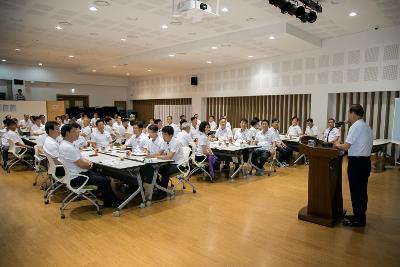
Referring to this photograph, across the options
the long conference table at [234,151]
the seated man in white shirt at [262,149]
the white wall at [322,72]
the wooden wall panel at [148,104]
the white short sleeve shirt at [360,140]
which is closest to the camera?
the white short sleeve shirt at [360,140]

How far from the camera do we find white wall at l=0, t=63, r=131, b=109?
49.0ft

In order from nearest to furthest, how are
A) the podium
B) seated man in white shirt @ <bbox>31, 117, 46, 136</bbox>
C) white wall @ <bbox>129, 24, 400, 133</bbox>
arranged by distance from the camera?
the podium
white wall @ <bbox>129, 24, 400, 133</bbox>
seated man in white shirt @ <bbox>31, 117, 46, 136</bbox>

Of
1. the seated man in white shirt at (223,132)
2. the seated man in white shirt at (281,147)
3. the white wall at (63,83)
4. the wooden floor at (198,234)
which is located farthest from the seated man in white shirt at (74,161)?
the white wall at (63,83)

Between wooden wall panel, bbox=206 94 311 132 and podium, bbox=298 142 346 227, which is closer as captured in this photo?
podium, bbox=298 142 346 227

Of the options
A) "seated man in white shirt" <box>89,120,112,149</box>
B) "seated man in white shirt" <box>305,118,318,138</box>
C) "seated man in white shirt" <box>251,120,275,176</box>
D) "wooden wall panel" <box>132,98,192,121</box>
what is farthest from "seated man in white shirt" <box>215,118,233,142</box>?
"wooden wall panel" <box>132,98,192,121</box>

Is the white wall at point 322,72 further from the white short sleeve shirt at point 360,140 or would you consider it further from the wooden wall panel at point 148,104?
the white short sleeve shirt at point 360,140

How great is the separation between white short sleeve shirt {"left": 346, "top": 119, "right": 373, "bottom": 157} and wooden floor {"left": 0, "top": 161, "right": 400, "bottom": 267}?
1.14 m

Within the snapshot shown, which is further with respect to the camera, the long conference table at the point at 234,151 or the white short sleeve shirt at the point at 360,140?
the long conference table at the point at 234,151

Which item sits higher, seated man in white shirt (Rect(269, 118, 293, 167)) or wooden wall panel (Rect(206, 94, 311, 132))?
wooden wall panel (Rect(206, 94, 311, 132))

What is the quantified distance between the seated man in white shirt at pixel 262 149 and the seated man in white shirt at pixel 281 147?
0.26 m

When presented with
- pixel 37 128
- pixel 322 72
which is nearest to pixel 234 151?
pixel 322 72

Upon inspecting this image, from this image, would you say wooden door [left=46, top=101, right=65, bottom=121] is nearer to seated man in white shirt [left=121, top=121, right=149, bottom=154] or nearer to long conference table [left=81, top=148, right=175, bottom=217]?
seated man in white shirt [left=121, top=121, right=149, bottom=154]

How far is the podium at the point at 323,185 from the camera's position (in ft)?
13.5

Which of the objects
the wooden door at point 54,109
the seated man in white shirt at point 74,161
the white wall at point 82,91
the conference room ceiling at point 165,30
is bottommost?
the seated man in white shirt at point 74,161
